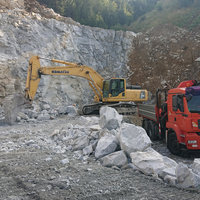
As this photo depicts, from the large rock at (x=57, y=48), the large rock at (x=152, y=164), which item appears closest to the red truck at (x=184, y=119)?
the large rock at (x=152, y=164)

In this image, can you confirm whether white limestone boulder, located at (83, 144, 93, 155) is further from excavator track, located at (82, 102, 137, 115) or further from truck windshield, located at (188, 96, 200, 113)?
excavator track, located at (82, 102, 137, 115)

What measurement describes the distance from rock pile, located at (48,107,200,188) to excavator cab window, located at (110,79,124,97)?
6.73 m

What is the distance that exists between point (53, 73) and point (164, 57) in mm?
13988

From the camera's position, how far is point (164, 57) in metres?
22.8

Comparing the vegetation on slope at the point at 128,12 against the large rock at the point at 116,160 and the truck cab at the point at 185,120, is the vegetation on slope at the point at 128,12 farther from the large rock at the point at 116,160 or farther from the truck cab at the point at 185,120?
the large rock at the point at 116,160

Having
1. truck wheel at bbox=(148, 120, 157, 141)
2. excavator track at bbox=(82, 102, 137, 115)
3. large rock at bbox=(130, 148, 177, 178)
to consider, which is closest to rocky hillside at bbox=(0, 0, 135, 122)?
excavator track at bbox=(82, 102, 137, 115)

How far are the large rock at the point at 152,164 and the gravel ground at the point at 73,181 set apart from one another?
145 mm

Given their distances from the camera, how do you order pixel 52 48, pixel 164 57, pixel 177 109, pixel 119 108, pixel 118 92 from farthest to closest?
1. pixel 164 57
2. pixel 52 48
3. pixel 118 92
4. pixel 119 108
5. pixel 177 109

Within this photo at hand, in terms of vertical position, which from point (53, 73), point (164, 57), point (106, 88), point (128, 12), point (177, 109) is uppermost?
point (128, 12)

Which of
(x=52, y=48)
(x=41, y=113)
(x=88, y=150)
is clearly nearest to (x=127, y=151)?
(x=88, y=150)

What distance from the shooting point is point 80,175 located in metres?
4.14

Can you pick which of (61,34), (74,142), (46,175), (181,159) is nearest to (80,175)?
(46,175)

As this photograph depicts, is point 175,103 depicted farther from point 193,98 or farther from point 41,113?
point 41,113

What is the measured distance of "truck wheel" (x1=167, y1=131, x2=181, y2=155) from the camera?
6102mm
